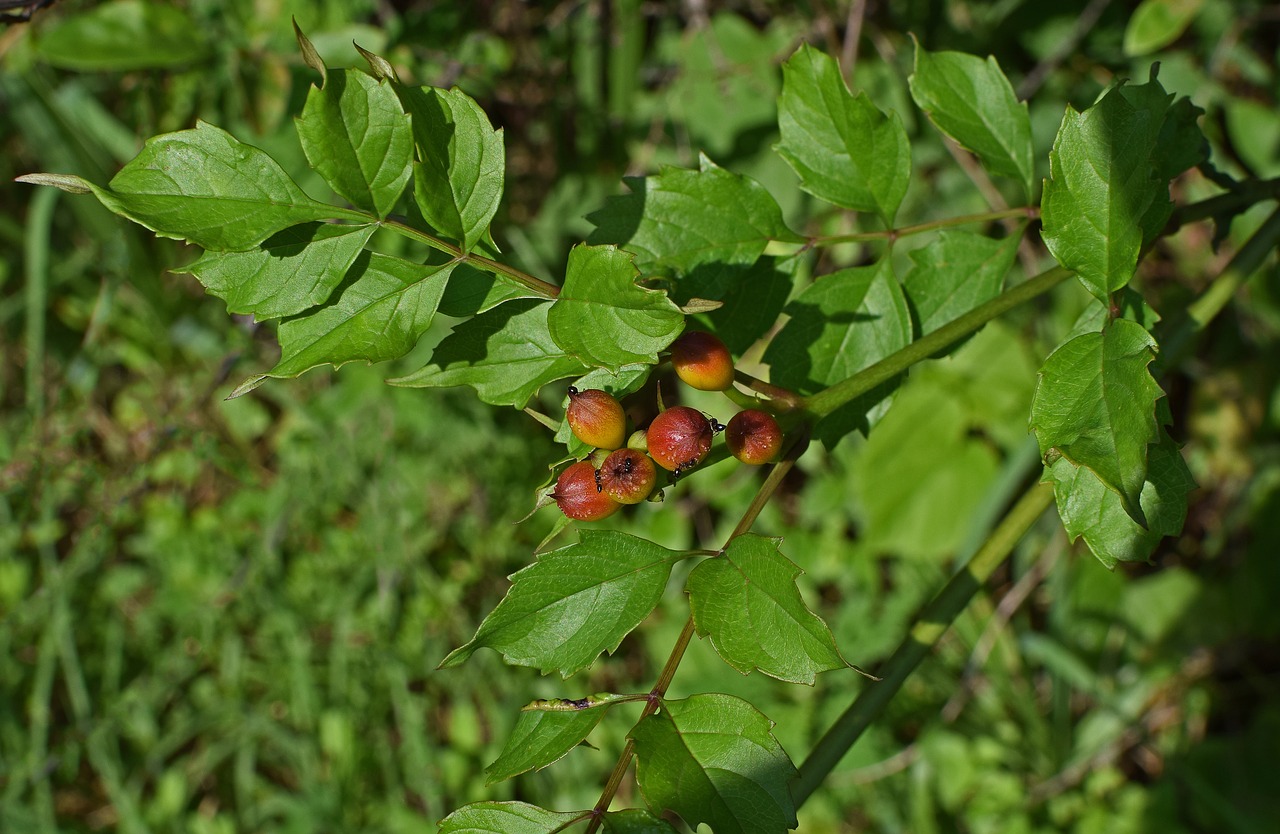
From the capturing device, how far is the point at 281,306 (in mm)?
1128

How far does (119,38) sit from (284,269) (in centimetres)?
240

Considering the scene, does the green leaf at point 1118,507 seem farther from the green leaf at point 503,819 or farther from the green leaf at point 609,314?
the green leaf at point 503,819

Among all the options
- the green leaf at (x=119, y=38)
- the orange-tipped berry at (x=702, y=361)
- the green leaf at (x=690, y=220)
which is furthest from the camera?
the green leaf at (x=119, y=38)

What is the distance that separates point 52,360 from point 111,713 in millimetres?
1581

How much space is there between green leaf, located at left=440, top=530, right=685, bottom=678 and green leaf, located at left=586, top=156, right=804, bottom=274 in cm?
41

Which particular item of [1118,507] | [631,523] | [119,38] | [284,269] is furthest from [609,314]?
[631,523]

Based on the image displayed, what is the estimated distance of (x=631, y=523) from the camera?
3.86m

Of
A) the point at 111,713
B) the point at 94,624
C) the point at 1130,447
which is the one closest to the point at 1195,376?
the point at 1130,447

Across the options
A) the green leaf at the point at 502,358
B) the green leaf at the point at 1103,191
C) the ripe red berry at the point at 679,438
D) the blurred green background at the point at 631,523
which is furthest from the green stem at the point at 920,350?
the blurred green background at the point at 631,523

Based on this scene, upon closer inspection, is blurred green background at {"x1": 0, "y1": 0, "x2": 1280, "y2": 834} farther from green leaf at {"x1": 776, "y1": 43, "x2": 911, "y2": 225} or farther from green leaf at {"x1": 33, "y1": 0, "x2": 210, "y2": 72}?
green leaf at {"x1": 776, "y1": 43, "x2": 911, "y2": 225}

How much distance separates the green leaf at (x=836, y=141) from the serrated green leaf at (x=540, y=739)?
83cm

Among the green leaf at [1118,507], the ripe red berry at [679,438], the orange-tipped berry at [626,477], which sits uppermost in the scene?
the ripe red berry at [679,438]

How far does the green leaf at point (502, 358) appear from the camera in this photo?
118 cm

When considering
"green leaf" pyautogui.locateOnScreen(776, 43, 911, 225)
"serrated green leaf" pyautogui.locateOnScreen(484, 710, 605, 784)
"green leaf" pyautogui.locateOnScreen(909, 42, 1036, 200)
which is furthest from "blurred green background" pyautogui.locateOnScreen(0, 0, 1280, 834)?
"serrated green leaf" pyautogui.locateOnScreen(484, 710, 605, 784)
